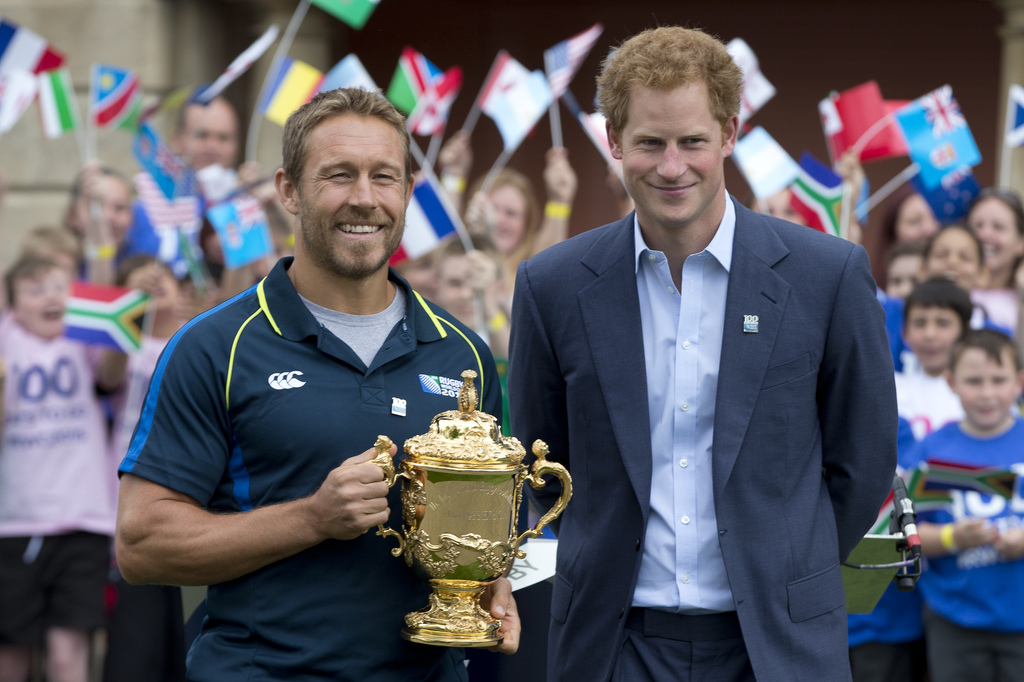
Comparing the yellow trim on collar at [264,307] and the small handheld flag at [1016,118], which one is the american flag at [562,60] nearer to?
the small handheld flag at [1016,118]

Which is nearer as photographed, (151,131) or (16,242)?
(151,131)

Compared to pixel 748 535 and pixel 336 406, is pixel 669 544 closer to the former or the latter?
pixel 748 535

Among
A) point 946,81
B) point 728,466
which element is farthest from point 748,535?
point 946,81

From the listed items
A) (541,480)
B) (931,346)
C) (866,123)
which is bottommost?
(541,480)

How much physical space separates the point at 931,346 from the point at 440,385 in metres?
3.36

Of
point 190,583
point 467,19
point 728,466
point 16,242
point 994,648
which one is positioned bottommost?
point 994,648

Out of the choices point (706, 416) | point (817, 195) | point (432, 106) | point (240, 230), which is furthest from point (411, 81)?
point (706, 416)

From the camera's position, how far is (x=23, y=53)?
664cm

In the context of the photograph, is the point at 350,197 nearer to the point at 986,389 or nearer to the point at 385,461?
the point at 385,461

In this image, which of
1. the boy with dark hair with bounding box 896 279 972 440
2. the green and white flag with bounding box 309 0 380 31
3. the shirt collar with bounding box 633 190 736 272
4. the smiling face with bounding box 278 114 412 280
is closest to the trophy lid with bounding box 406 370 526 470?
the smiling face with bounding box 278 114 412 280

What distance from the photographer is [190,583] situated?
2316 mm

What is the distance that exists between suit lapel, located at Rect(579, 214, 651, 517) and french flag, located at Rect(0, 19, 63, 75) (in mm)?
4893

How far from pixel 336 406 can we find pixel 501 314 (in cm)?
396

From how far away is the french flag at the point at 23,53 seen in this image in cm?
655
